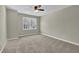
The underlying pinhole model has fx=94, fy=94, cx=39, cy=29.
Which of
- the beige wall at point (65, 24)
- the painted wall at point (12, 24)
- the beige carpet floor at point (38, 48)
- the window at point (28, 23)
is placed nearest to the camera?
the beige carpet floor at point (38, 48)

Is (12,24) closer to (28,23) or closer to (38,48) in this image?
(28,23)

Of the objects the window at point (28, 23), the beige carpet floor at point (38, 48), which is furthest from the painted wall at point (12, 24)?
the window at point (28, 23)

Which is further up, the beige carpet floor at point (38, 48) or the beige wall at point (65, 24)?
the beige wall at point (65, 24)

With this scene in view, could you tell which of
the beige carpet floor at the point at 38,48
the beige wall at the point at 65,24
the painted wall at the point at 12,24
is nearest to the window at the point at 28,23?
the painted wall at the point at 12,24

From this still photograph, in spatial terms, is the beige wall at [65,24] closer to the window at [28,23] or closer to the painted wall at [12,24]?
the window at [28,23]

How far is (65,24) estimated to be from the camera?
4891 millimetres

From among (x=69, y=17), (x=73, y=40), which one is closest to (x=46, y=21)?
(x=69, y=17)

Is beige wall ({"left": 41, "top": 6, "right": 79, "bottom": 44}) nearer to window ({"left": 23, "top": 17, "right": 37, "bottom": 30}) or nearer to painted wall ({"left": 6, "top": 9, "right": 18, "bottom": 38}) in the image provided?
window ({"left": 23, "top": 17, "right": 37, "bottom": 30})

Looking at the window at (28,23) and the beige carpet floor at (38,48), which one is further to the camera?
the window at (28,23)

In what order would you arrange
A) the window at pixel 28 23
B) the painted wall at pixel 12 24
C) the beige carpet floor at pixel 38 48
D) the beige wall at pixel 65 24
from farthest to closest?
the window at pixel 28 23 < the painted wall at pixel 12 24 < the beige wall at pixel 65 24 < the beige carpet floor at pixel 38 48

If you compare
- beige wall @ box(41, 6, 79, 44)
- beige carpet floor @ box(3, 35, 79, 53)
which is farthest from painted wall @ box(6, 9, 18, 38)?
beige wall @ box(41, 6, 79, 44)

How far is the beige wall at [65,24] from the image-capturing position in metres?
4.16

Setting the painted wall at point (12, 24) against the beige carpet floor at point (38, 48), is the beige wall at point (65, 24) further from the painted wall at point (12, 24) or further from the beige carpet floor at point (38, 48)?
the painted wall at point (12, 24)
